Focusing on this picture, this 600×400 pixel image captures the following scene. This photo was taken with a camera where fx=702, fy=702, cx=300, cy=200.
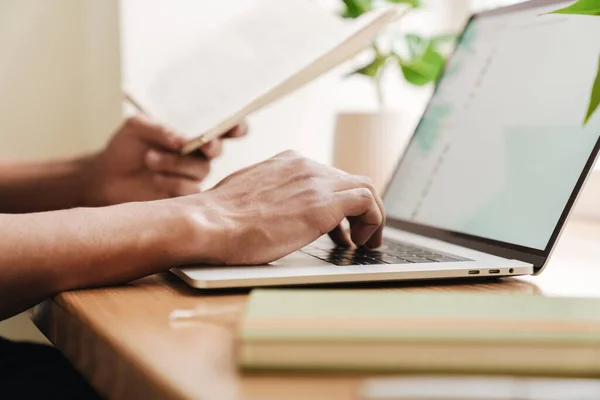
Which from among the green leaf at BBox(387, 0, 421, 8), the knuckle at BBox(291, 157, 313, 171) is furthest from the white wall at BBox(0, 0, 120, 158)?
the knuckle at BBox(291, 157, 313, 171)

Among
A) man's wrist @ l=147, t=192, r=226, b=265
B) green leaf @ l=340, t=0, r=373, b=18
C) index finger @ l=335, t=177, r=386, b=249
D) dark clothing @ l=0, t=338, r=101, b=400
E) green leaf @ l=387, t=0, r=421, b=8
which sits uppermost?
green leaf @ l=387, t=0, r=421, b=8

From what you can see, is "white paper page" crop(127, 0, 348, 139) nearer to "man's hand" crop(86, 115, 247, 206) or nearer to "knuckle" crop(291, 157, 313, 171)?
"man's hand" crop(86, 115, 247, 206)

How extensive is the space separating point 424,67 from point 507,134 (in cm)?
51

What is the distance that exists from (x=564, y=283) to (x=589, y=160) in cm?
12

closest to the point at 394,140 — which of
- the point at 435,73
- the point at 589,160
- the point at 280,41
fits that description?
the point at 435,73

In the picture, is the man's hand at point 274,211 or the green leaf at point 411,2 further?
the green leaf at point 411,2

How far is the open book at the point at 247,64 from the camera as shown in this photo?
2.71 ft

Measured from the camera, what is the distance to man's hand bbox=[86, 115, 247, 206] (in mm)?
984

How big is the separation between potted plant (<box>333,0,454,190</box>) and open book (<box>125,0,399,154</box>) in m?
0.28

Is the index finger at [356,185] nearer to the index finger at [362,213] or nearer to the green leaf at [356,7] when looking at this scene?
the index finger at [362,213]

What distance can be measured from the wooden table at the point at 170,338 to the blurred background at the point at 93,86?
876 mm

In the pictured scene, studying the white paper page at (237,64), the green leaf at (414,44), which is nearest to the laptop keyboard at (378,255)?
the white paper page at (237,64)

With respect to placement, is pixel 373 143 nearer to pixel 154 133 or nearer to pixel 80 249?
pixel 154 133

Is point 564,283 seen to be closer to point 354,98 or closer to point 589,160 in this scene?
point 589,160
